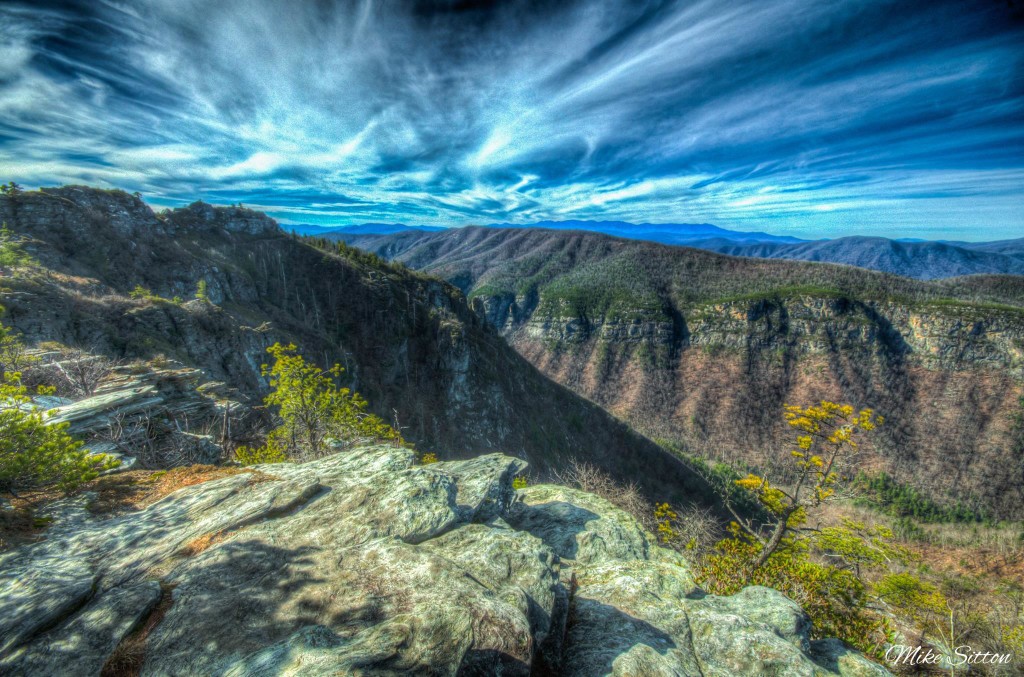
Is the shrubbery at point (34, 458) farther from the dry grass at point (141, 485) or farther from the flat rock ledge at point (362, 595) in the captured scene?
the flat rock ledge at point (362, 595)

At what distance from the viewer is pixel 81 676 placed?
505 cm

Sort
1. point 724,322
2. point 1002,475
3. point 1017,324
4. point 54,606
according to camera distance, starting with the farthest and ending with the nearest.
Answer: point 724,322, point 1017,324, point 1002,475, point 54,606

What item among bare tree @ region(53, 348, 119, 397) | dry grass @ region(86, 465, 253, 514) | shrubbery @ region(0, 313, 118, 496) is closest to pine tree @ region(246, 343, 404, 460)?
dry grass @ region(86, 465, 253, 514)

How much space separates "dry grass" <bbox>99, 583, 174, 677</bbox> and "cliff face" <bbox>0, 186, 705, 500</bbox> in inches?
941

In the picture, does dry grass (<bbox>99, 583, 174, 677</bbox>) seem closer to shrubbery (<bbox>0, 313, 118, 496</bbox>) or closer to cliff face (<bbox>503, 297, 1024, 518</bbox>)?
shrubbery (<bbox>0, 313, 118, 496</bbox>)

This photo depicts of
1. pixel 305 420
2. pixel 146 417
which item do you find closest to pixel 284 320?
pixel 146 417

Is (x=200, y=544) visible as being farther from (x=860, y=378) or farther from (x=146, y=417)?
(x=860, y=378)

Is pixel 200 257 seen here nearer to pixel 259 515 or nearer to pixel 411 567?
pixel 259 515

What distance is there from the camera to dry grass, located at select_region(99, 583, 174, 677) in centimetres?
521

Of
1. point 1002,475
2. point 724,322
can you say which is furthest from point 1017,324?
point 724,322

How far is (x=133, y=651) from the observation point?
5422mm

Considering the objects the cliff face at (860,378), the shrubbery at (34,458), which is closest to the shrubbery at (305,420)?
the shrubbery at (34,458)

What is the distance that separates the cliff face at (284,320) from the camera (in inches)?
1070

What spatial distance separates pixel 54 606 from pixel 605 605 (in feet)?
30.6
